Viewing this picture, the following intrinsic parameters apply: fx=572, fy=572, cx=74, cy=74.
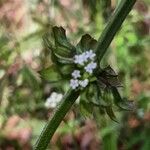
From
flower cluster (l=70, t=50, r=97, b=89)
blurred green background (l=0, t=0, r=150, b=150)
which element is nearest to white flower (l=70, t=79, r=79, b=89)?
flower cluster (l=70, t=50, r=97, b=89)

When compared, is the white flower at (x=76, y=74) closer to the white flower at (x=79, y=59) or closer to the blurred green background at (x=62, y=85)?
the white flower at (x=79, y=59)

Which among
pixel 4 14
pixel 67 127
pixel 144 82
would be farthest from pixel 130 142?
pixel 4 14

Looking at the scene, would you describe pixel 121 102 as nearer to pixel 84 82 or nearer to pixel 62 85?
pixel 84 82

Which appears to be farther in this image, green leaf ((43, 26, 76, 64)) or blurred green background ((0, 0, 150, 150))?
blurred green background ((0, 0, 150, 150))

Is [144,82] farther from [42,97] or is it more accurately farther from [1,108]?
[1,108]

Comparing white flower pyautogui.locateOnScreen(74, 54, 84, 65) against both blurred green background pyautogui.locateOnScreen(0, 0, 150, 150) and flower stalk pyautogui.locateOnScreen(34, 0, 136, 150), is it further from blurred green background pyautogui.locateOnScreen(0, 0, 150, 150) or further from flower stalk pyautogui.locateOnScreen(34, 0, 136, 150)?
blurred green background pyautogui.locateOnScreen(0, 0, 150, 150)

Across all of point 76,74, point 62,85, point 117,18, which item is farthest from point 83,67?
point 62,85

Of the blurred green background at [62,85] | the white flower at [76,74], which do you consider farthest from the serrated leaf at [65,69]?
the blurred green background at [62,85]
